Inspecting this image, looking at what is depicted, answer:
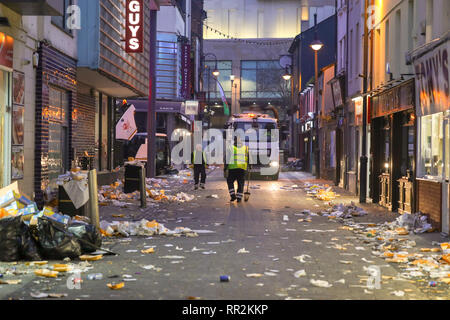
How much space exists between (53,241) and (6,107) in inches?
210

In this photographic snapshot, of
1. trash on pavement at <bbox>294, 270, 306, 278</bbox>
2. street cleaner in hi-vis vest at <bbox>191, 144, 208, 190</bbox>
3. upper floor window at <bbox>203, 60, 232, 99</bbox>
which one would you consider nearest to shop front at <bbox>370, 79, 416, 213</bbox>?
street cleaner in hi-vis vest at <bbox>191, 144, 208, 190</bbox>

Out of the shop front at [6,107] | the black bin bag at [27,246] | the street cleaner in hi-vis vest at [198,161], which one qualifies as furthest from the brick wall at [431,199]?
the street cleaner in hi-vis vest at [198,161]

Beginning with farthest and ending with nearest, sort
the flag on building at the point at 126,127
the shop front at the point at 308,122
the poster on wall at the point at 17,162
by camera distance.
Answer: the shop front at the point at 308,122, the flag on building at the point at 126,127, the poster on wall at the point at 17,162

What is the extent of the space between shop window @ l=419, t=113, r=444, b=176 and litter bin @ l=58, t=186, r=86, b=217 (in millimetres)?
7040

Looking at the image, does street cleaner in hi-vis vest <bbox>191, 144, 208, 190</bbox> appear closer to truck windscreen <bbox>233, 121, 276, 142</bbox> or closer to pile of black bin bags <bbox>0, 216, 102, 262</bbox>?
truck windscreen <bbox>233, 121, 276, 142</bbox>

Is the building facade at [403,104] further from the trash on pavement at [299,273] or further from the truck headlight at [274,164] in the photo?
the truck headlight at [274,164]

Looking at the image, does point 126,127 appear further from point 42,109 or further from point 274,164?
point 274,164

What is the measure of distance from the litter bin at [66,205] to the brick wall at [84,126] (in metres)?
8.86

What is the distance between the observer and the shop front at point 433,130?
13406 mm

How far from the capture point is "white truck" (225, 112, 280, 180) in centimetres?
3703

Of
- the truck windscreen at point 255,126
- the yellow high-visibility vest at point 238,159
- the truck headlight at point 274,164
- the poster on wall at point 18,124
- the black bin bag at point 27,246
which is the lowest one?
the black bin bag at point 27,246

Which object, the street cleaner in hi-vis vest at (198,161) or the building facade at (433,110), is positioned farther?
the street cleaner in hi-vis vest at (198,161)

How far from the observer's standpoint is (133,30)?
954 inches
